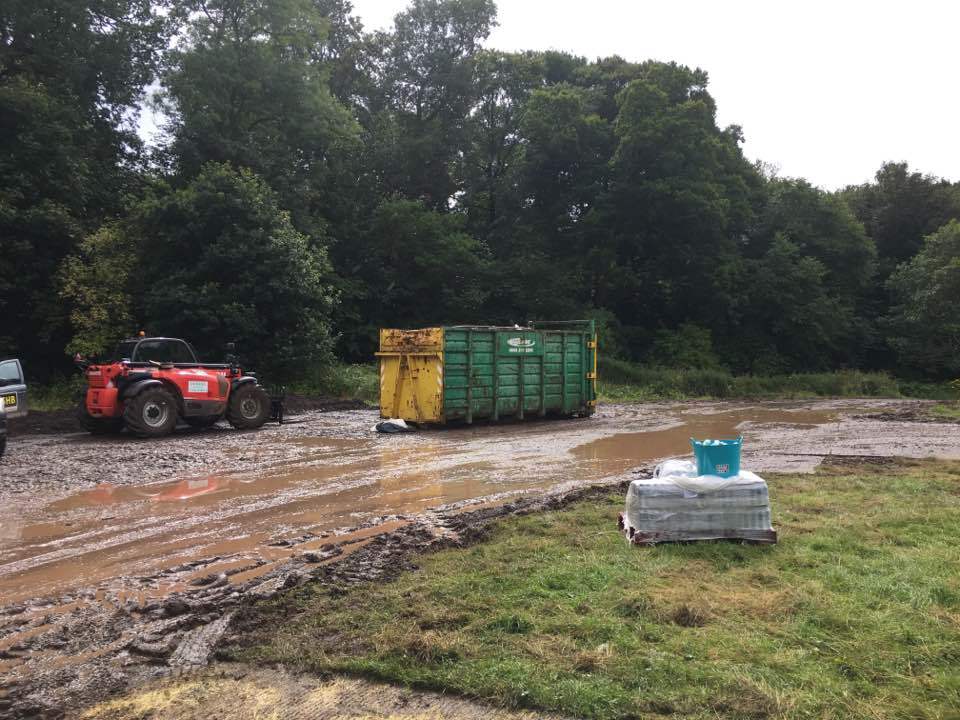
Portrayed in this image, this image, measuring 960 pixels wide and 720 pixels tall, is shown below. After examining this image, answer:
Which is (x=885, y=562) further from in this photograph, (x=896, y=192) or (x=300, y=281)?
(x=896, y=192)

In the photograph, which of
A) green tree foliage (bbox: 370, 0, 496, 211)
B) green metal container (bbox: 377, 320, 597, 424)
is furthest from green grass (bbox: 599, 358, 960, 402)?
green tree foliage (bbox: 370, 0, 496, 211)

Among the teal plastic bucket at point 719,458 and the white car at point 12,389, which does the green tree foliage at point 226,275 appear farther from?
the teal plastic bucket at point 719,458

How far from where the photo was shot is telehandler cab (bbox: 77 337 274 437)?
13.6 metres

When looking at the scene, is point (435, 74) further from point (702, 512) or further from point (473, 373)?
point (702, 512)

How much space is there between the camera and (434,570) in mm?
5301

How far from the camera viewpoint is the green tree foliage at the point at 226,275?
822 inches

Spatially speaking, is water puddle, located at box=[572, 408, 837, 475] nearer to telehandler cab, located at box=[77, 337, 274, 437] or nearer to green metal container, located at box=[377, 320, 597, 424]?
green metal container, located at box=[377, 320, 597, 424]

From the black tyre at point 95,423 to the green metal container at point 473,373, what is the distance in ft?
17.6

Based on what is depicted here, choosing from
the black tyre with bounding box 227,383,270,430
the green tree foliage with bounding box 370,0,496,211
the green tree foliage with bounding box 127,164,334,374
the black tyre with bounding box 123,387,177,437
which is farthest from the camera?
the green tree foliage with bounding box 370,0,496,211

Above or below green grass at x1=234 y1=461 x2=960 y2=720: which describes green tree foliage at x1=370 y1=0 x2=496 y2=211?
above

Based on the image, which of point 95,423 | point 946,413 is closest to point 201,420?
point 95,423

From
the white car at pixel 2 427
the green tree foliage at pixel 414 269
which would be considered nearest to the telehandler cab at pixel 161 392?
the white car at pixel 2 427

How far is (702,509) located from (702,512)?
0.9 inches

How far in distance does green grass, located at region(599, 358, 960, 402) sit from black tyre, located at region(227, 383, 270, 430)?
15718 millimetres
